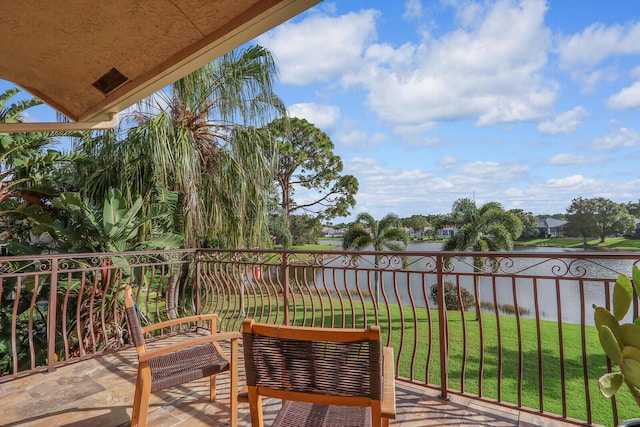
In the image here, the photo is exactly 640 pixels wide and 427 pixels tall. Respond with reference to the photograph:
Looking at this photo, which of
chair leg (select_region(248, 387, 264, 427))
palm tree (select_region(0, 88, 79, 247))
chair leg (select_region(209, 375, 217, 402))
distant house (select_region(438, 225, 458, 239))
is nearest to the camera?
chair leg (select_region(248, 387, 264, 427))

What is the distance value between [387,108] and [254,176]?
15065 millimetres

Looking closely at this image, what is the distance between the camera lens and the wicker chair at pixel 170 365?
189cm

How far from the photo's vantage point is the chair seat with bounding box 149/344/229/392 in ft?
6.41

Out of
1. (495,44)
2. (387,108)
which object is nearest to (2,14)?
(495,44)

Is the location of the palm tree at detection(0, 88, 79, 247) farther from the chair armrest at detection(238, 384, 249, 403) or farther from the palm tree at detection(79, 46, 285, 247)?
the chair armrest at detection(238, 384, 249, 403)

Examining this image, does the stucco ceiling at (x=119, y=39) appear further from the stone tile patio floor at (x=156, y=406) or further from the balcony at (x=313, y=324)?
the stone tile patio floor at (x=156, y=406)

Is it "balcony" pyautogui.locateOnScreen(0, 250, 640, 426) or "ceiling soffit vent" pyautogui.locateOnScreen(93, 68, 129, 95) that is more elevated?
"ceiling soffit vent" pyautogui.locateOnScreen(93, 68, 129, 95)

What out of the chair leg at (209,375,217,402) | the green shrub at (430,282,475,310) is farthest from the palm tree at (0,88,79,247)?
the green shrub at (430,282,475,310)

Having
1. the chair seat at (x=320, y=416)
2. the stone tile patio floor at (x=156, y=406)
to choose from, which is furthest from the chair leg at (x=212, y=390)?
the chair seat at (x=320, y=416)

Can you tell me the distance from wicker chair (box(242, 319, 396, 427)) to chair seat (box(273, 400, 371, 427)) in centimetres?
15

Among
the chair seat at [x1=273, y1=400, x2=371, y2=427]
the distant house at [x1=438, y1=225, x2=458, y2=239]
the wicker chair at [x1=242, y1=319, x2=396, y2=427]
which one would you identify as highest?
the distant house at [x1=438, y1=225, x2=458, y2=239]

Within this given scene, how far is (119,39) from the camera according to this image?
224 cm

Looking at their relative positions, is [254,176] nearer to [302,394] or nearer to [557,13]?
[302,394]

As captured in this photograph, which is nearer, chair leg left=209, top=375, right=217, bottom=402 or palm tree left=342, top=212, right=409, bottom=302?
chair leg left=209, top=375, right=217, bottom=402
